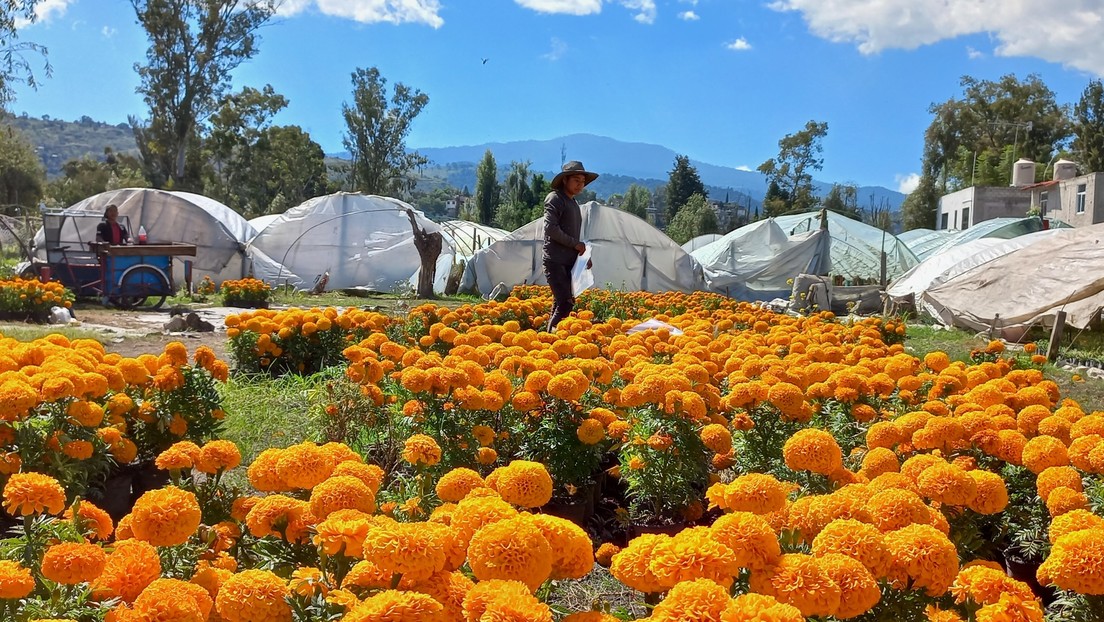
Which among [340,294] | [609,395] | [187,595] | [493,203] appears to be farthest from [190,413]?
[493,203]

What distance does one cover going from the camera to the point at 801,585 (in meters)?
1.31

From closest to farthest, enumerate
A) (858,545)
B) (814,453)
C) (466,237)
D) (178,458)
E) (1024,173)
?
1. (858,545)
2. (178,458)
3. (814,453)
4. (466,237)
5. (1024,173)

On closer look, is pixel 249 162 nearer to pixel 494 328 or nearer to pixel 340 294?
pixel 340 294

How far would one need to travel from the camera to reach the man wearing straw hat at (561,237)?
7188 mm

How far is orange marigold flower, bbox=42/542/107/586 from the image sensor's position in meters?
1.36

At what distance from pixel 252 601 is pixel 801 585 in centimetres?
88

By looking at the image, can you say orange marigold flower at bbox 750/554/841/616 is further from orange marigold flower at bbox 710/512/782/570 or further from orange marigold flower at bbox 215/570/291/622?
orange marigold flower at bbox 215/570/291/622

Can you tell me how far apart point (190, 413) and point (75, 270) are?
41.0 feet

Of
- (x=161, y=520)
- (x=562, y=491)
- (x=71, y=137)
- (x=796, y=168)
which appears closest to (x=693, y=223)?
(x=796, y=168)

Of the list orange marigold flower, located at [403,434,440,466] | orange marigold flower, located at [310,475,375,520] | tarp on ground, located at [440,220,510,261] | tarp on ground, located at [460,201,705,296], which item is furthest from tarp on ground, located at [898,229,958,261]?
orange marigold flower, located at [310,475,375,520]

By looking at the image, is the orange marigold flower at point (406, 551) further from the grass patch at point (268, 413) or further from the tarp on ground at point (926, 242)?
the tarp on ground at point (926, 242)

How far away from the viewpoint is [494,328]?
5191 millimetres

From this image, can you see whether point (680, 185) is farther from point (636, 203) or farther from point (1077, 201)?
point (1077, 201)

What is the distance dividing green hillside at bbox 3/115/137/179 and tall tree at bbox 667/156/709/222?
468 feet
